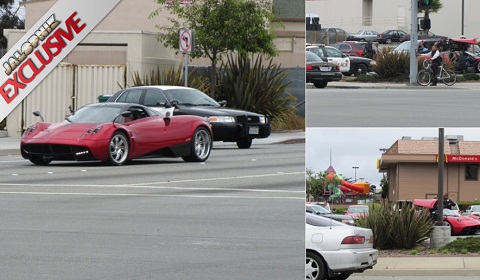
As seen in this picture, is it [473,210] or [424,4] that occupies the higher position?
[424,4]

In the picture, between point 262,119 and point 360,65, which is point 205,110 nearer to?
point 262,119

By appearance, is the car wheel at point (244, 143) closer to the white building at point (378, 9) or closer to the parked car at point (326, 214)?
the white building at point (378, 9)

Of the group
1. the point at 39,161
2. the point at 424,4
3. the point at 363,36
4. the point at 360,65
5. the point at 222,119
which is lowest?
the point at 39,161

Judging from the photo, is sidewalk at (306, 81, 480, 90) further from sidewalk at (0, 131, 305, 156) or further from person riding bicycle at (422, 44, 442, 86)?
sidewalk at (0, 131, 305, 156)

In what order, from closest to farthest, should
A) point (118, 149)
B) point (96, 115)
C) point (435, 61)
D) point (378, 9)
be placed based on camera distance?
point (378, 9)
point (118, 149)
point (96, 115)
point (435, 61)

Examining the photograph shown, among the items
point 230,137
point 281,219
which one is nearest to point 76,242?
point 281,219

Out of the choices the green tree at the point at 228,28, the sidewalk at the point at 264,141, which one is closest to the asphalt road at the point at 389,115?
the sidewalk at the point at 264,141

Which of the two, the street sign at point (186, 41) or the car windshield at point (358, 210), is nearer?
the car windshield at point (358, 210)

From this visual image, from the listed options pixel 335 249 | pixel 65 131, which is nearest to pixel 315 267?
pixel 335 249

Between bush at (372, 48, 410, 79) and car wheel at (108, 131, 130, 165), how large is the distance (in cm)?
1128

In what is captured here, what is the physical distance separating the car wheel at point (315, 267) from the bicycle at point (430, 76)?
62.7ft

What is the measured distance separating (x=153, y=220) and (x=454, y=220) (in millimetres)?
5521

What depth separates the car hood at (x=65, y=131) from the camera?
1543cm

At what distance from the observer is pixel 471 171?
4.52m
